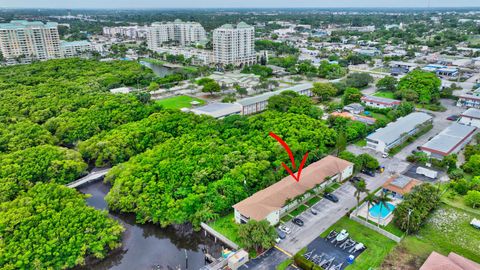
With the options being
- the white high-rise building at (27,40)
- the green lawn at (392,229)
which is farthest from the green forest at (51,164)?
the white high-rise building at (27,40)

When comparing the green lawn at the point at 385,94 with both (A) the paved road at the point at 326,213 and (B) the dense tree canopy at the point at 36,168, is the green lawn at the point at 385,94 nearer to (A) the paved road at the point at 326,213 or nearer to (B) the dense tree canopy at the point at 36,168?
(A) the paved road at the point at 326,213

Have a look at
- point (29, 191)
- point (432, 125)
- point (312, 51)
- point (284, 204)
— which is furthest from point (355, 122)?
point (312, 51)

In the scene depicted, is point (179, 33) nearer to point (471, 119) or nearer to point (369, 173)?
point (471, 119)

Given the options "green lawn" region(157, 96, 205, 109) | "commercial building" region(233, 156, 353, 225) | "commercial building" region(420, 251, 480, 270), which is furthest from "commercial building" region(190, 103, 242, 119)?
"commercial building" region(420, 251, 480, 270)

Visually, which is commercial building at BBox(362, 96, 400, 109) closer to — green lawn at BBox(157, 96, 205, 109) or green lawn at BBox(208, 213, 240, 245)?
green lawn at BBox(157, 96, 205, 109)

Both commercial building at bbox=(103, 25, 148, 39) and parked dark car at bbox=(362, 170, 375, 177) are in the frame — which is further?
commercial building at bbox=(103, 25, 148, 39)

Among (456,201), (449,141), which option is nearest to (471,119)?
(449,141)
